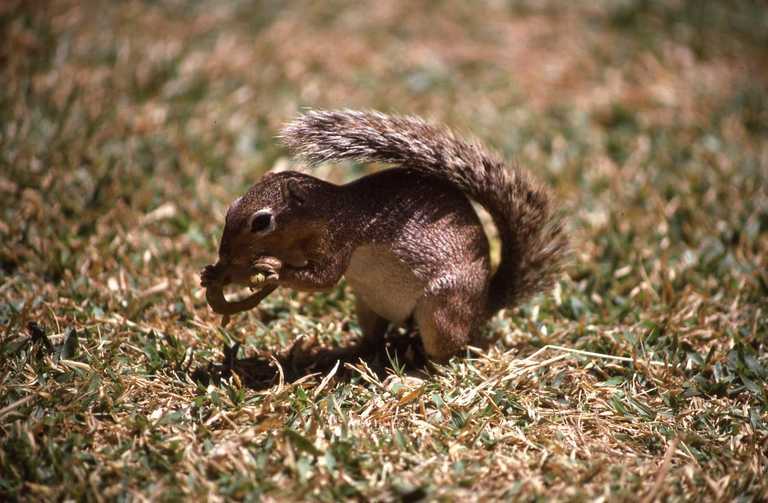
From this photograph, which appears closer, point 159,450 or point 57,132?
point 159,450

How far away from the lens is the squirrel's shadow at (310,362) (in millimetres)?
3100

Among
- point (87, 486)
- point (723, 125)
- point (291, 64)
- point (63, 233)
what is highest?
point (291, 64)

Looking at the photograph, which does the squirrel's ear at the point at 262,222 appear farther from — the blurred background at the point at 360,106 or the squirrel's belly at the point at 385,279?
the blurred background at the point at 360,106

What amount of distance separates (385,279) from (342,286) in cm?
81

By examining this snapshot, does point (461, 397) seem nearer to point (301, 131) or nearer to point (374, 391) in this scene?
point (374, 391)

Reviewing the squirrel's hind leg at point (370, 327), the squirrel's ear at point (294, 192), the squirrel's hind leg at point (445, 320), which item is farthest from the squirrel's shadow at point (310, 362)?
→ the squirrel's ear at point (294, 192)

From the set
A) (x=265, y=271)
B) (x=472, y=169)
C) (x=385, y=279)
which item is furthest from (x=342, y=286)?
(x=472, y=169)

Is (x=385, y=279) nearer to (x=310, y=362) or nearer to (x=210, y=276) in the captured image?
(x=310, y=362)

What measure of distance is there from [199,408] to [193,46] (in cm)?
407

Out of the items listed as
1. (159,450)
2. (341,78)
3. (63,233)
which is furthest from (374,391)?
(341,78)

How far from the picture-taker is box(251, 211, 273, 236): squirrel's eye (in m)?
2.83

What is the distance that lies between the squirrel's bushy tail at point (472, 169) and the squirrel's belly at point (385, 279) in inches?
15.8

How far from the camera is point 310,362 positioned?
3.31 m

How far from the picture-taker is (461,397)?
299 cm
